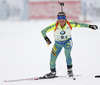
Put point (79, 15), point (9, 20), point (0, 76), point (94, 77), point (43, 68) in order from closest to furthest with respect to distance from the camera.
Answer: point (94, 77) < point (0, 76) < point (43, 68) < point (79, 15) < point (9, 20)

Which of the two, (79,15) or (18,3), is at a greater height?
(18,3)

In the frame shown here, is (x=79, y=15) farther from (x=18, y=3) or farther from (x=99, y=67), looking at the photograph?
(x=99, y=67)

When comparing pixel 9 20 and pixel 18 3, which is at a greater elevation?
pixel 18 3

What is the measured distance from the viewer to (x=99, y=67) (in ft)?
12.9

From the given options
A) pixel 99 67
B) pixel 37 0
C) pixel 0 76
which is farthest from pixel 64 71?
pixel 37 0

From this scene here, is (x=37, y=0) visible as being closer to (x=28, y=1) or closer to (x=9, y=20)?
(x=28, y=1)

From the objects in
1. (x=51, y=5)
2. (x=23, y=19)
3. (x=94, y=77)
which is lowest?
(x=94, y=77)

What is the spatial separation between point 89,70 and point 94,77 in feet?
1.73

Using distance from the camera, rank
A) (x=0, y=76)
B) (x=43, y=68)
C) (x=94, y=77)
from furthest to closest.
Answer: (x=43, y=68), (x=0, y=76), (x=94, y=77)

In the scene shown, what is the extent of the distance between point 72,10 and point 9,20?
575 cm

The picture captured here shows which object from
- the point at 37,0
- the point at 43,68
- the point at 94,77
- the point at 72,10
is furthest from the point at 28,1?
the point at 94,77

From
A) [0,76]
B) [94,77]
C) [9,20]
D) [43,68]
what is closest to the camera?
[94,77]

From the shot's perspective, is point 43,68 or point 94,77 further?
point 43,68

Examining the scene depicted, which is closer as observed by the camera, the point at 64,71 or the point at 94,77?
the point at 94,77
